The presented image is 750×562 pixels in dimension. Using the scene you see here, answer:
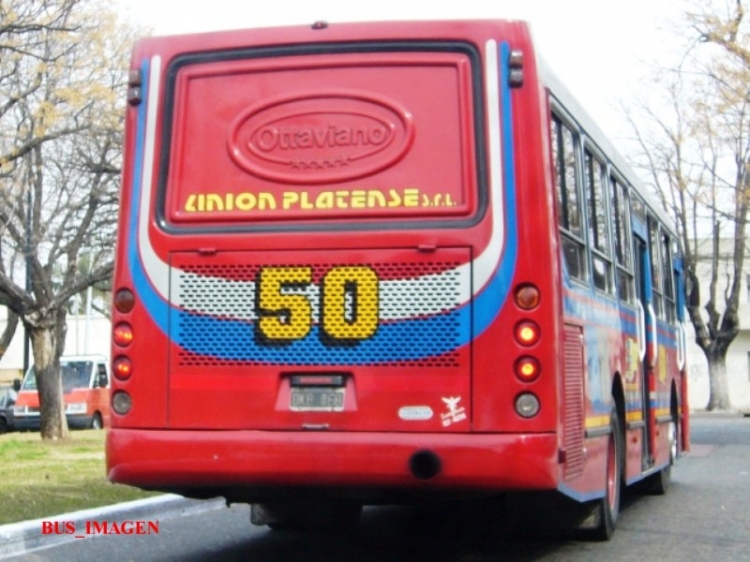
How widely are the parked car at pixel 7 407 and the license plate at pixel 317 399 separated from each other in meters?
29.5

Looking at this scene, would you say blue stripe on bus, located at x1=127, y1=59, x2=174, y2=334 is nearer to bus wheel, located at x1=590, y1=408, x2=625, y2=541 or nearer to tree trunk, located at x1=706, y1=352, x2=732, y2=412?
bus wheel, located at x1=590, y1=408, x2=625, y2=541

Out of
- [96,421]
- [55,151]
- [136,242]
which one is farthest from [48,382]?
[136,242]

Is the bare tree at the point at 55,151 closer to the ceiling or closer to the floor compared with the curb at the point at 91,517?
closer to the ceiling

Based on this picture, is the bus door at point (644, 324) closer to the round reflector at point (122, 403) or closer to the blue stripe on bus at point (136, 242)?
the blue stripe on bus at point (136, 242)

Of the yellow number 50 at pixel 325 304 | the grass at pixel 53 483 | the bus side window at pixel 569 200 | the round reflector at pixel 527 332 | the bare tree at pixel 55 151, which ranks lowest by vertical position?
the grass at pixel 53 483

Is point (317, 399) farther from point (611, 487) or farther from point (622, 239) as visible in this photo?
point (622, 239)

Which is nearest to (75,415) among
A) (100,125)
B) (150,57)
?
(100,125)

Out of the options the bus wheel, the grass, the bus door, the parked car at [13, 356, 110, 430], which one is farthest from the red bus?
the parked car at [13, 356, 110, 430]

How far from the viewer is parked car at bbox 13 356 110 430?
1330 inches

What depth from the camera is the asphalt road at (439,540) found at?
31.3 ft

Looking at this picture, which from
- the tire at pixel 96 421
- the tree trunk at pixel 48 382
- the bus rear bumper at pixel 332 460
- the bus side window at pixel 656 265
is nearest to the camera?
the bus rear bumper at pixel 332 460

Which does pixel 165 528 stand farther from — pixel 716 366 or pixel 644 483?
pixel 716 366

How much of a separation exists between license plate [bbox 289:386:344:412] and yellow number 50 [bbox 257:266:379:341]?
0.96 feet

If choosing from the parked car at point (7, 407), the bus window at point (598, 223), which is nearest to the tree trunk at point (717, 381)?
the parked car at point (7, 407)
